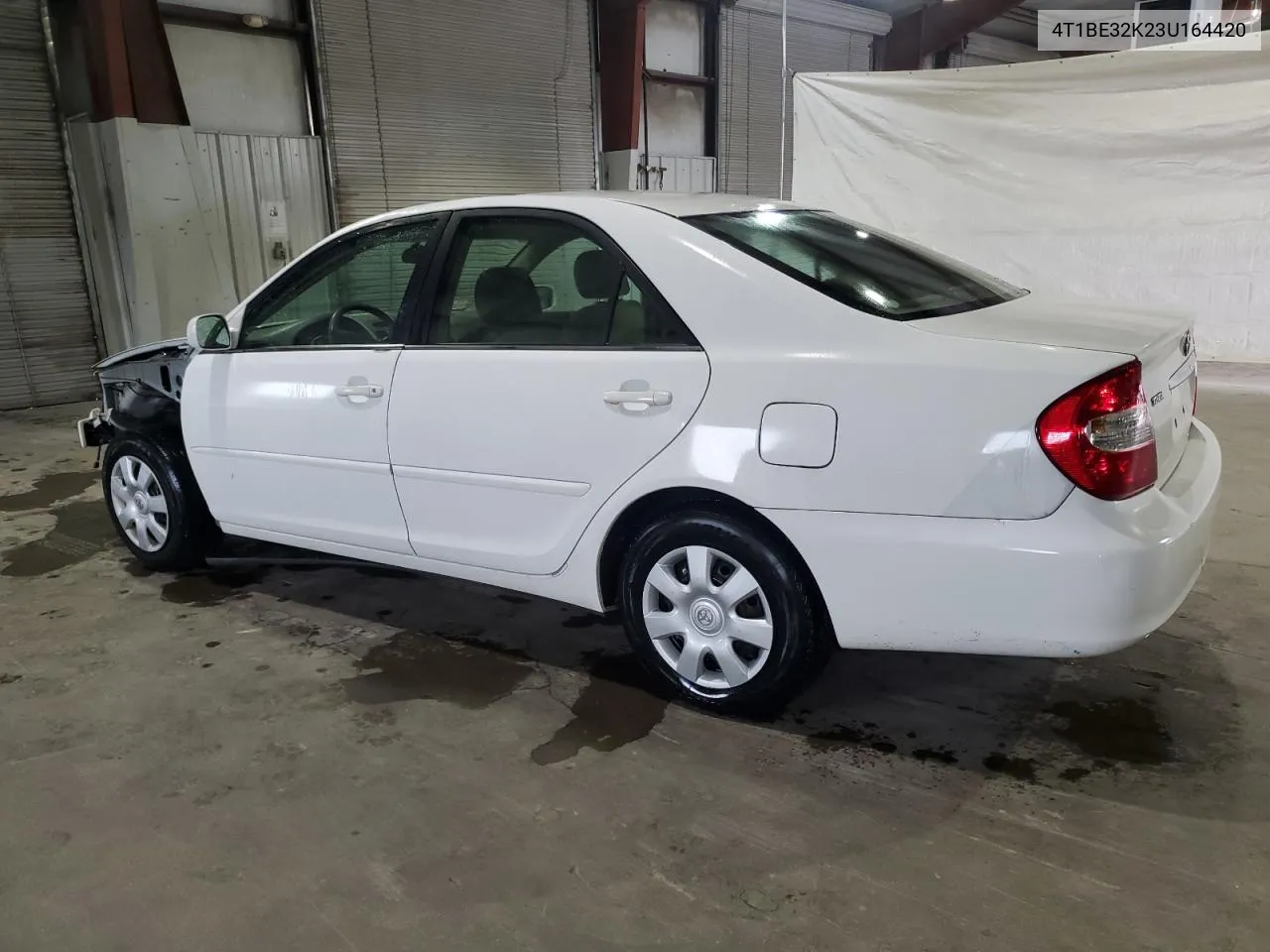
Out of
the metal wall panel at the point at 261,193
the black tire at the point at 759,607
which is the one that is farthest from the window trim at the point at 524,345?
the metal wall panel at the point at 261,193

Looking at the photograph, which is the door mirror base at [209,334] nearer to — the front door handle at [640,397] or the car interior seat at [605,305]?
the car interior seat at [605,305]

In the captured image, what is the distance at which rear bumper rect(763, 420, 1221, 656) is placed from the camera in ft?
6.38

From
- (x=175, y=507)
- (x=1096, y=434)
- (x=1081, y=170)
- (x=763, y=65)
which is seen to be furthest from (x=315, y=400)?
(x=763, y=65)

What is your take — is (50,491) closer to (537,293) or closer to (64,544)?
(64,544)

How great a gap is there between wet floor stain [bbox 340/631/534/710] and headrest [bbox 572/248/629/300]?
1163 millimetres

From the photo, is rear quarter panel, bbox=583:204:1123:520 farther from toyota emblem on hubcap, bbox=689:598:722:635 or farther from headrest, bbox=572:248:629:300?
toyota emblem on hubcap, bbox=689:598:722:635

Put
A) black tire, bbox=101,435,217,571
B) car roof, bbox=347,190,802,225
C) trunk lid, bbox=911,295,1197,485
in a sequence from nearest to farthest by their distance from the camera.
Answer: trunk lid, bbox=911,295,1197,485 → car roof, bbox=347,190,802,225 → black tire, bbox=101,435,217,571

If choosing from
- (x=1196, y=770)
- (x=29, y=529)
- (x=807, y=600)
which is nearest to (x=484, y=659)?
(x=807, y=600)

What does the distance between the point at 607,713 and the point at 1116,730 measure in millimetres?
1332

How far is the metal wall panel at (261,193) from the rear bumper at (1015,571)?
24.2 ft

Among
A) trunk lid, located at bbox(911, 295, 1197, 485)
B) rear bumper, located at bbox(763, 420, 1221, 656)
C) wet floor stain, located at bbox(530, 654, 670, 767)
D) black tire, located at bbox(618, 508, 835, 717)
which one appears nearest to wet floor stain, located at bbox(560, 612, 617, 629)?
wet floor stain, located at bbox(530, 654, 670, 767)

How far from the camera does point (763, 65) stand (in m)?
12.0

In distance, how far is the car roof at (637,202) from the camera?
8.62 feet

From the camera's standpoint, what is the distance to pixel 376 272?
3.54 m
